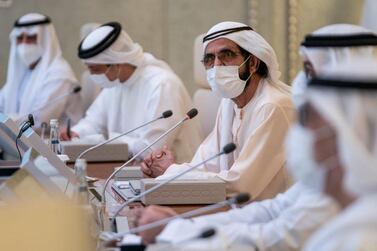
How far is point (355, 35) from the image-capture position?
298cm

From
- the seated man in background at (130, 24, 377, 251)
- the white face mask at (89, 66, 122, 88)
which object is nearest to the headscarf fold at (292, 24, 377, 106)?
the seated man in background at (130, 24, 377, 251)

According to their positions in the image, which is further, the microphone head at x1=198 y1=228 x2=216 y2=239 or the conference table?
the conference table

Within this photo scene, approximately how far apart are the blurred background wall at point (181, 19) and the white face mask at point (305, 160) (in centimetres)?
462

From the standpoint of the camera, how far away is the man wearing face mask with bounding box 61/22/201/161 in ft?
17.9

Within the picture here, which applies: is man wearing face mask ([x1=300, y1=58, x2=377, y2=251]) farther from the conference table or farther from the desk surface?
the desk surface

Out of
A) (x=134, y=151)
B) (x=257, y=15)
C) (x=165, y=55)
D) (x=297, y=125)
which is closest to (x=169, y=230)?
(x=297, y=125)

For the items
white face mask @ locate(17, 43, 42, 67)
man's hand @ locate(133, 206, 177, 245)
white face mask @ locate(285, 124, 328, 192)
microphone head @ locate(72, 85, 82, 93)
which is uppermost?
white face mask @ locate(285, 124, 328, 192)

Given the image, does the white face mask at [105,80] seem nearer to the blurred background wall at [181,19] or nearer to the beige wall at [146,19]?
the blurred background wall at [181,19]

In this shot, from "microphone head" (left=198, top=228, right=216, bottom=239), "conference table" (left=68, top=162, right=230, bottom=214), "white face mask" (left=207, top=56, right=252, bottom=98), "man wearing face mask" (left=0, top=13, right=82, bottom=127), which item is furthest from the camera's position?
"man wearing face mask" (left=0, top=13, right=82, bottom=127)

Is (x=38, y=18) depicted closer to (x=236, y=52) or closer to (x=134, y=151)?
(x=134, y=151)

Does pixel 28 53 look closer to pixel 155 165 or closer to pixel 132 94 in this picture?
pixel 132 94

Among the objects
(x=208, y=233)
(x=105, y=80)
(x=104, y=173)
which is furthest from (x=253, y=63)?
(x=208, y=233)

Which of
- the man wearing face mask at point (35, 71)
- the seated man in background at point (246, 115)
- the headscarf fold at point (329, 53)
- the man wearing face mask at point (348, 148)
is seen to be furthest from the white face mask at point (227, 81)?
the man wearing face mask at point (35, 71)

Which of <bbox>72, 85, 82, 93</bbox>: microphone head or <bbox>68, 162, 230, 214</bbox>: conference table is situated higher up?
<bbox>68, 162, 230, 214</bbox>: conference table
